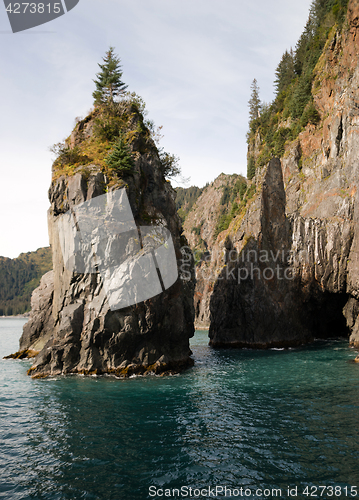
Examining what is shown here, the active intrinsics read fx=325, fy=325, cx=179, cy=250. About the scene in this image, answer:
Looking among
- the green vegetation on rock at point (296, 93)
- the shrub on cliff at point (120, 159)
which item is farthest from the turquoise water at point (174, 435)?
the green vegetation on rock at point (296, 93)

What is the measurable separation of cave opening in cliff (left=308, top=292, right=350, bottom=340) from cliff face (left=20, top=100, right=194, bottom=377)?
23.6 metres

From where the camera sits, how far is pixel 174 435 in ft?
47.4

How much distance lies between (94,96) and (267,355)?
3824 cm

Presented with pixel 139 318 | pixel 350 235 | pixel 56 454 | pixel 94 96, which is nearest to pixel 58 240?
pixel 139 318

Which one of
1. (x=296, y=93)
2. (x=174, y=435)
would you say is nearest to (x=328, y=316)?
(x=296, y=93)

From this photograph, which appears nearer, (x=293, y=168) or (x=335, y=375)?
(x=335, y=375)

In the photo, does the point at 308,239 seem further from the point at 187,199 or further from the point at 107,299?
the point at 187,199

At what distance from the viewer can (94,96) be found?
134ft

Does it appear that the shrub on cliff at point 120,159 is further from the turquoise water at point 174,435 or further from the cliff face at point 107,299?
the turquoise water at point 174,435

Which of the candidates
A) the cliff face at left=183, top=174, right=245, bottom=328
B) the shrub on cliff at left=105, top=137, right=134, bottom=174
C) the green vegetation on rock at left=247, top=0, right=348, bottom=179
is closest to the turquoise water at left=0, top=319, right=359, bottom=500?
the shrub on cliff at left=105, top=137, right=134, bottom=174

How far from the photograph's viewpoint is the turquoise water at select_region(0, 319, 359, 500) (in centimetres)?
1073

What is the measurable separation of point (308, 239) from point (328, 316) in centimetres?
1545

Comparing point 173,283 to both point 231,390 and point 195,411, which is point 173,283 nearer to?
point 231,390

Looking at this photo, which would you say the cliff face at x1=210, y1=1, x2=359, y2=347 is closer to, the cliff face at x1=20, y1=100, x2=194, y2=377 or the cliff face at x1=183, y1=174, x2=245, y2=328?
the cliff face at x1=20, y1=100, x2=194, y2=377
